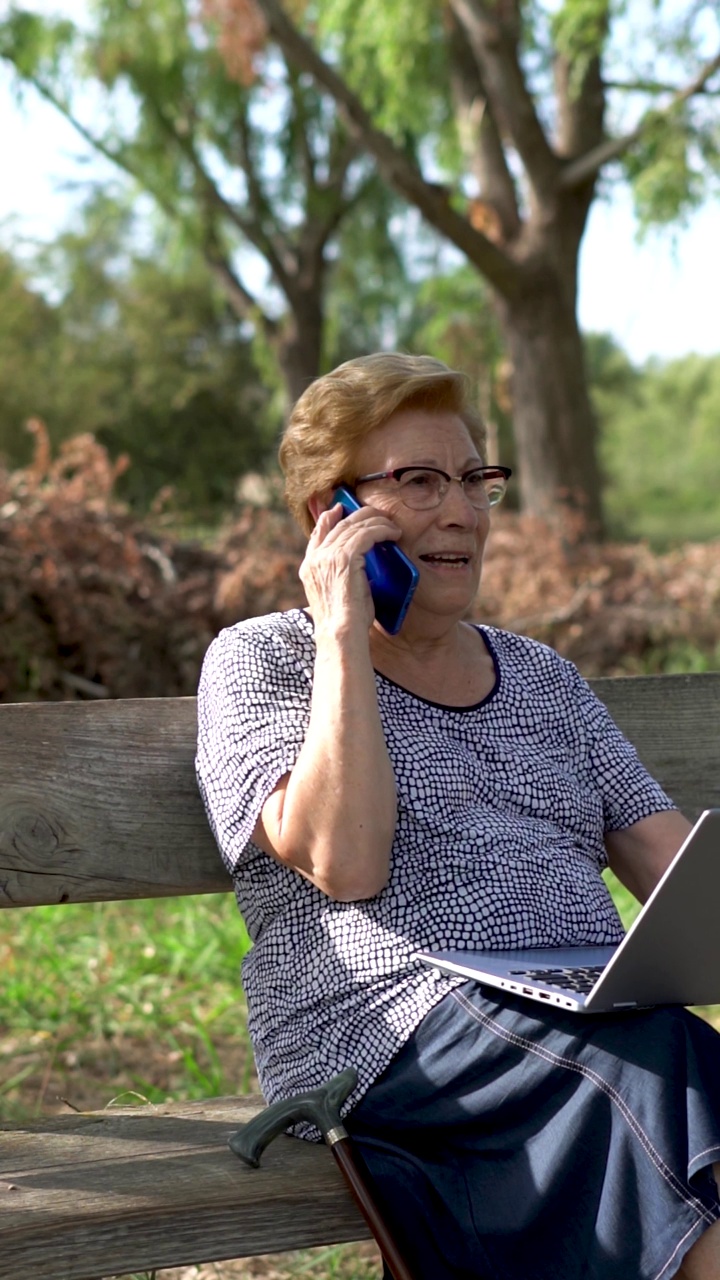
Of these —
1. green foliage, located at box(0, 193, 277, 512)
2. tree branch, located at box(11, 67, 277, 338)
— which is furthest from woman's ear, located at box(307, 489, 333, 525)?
green foliage, located at box(0, 193, 277, 512)

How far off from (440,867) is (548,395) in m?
7.24

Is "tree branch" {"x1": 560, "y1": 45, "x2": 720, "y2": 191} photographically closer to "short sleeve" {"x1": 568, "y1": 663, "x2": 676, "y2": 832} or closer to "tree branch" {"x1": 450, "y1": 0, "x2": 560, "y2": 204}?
"tree branch" {"x1": 450, "y1": 0, "x2": 560, "y2": 204}

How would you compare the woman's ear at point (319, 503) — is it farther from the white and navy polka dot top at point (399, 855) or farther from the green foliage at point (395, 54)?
the green foliage at point (395, 54)

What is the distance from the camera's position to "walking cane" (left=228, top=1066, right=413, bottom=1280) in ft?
6.36

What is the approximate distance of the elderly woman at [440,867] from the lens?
1.94 m

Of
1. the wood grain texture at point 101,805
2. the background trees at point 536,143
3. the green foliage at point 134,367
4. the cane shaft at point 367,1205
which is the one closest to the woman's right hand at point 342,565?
the wood grain texture at point 101,805

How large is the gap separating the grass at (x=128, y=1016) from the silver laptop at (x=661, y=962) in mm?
1312

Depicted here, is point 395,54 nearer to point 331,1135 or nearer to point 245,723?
point 245,723

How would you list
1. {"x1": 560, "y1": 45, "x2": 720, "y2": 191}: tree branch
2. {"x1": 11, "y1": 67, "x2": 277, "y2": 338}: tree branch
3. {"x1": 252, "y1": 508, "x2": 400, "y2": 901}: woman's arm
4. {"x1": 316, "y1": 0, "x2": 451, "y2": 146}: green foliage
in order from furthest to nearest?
{"x1": 11, "y1": 67, "x2": 277, "y2": 338}: tree branch → {"x1": 316, "y1": 0, "x2": 451, "y2": 146}: green foliage → {"x1": 560, "y1": 45, "x2": 720, "y2": 191}: tree branch → {"x1": 252, "y1": 508, "x2": 400, "y2": 901}: woman's arm

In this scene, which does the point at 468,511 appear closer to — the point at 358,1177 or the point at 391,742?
the point at 391,742

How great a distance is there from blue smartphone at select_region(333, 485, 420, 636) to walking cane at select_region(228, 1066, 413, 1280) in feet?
2.43

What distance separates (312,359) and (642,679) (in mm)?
12845

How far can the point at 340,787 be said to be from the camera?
2150 millimetres

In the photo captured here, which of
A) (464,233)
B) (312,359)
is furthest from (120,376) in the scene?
(464,233)
